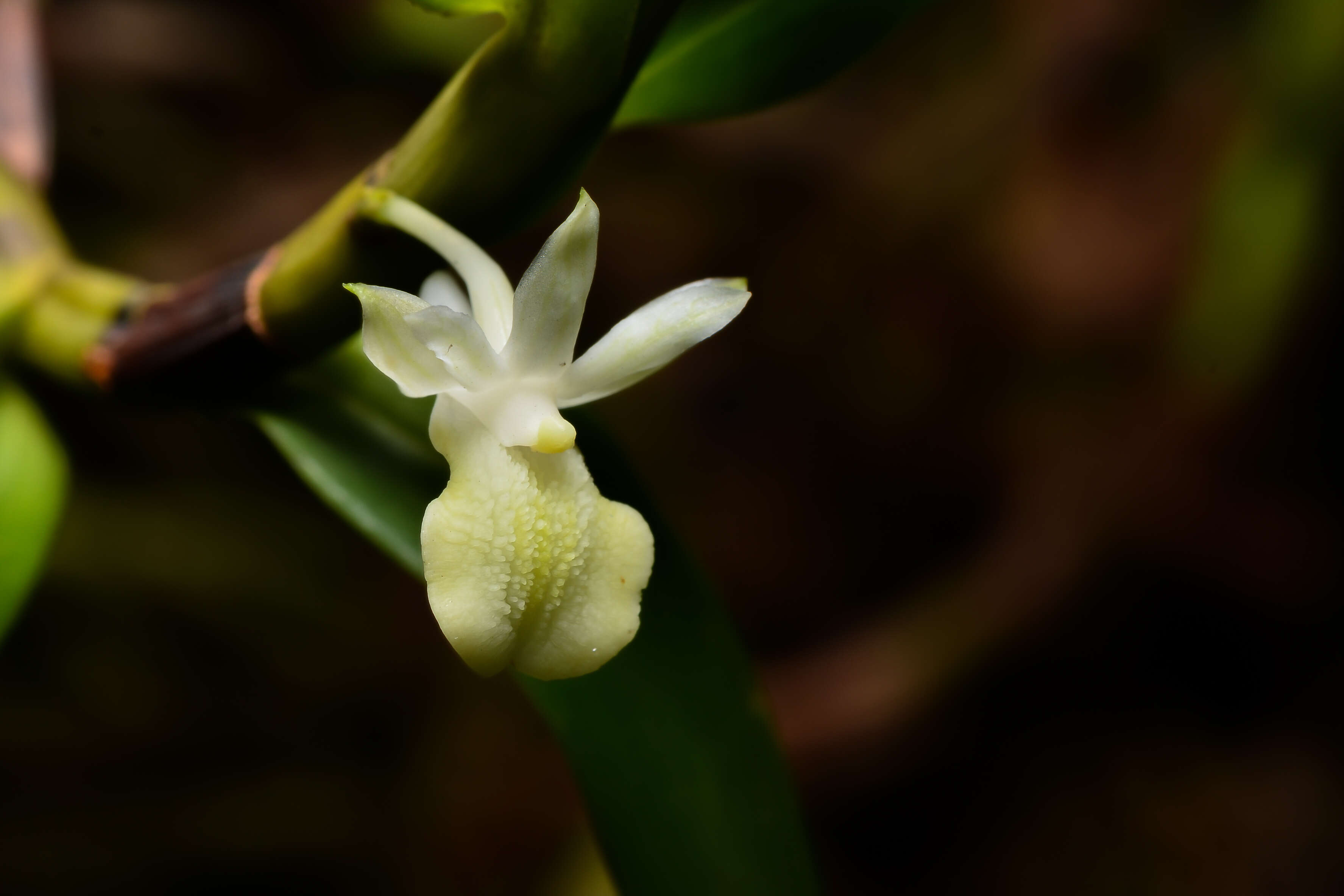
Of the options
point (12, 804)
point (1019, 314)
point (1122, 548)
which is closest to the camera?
point (12, 804)

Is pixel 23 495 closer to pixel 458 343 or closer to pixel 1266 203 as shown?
pixel 458 343

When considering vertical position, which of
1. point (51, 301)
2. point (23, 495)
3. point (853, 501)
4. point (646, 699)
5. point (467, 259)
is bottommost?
point (646, 699)

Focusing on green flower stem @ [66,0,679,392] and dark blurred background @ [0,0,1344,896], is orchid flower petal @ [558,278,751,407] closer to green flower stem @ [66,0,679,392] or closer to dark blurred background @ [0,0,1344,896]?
green flower stem @ [66,0,679,392]

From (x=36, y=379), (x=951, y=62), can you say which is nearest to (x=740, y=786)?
(x=36, y=379)

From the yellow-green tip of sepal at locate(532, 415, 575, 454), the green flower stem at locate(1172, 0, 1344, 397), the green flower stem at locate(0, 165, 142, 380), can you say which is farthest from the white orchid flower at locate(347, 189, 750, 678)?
the green flower stem at locate(1172, 0, 1344, 397)

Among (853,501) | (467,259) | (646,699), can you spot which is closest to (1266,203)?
(853,501)

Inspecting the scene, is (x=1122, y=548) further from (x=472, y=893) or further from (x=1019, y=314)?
(x=472, y=893)

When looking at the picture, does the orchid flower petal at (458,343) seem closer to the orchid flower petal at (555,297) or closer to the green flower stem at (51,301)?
the orchid flower petal at (555,297)

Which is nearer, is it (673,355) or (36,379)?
(673,355)
